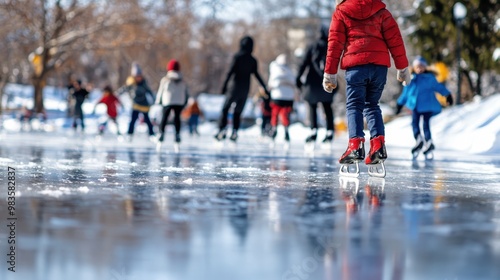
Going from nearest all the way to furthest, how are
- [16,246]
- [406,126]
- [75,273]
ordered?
1. [75,273]
2. [16,246]
3. [406,126]

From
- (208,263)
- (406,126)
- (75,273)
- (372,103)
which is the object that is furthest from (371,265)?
(406,126)

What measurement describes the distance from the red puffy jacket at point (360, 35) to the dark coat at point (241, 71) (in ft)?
24.9

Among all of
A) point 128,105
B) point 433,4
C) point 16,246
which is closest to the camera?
point 16,246

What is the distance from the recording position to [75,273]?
9.64 ft

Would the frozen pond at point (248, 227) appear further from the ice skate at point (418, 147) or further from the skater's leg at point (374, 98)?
the ice skate at point (418, 147)

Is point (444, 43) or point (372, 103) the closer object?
point (372, 103)

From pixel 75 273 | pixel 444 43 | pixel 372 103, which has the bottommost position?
pixel 75 273

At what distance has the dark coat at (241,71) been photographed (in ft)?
50.0

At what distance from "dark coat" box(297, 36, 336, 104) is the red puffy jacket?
6.45m

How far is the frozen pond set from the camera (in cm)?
308

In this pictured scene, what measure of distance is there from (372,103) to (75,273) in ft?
17.3

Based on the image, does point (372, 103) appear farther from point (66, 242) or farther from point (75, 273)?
point (75, 273)

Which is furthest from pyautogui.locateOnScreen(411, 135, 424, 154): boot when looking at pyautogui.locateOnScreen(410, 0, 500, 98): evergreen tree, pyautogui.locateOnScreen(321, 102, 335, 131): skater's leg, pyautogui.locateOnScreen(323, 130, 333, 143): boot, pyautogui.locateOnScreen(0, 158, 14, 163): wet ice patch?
pyautogui.locateOnScreen(410, 0, 500, 98): evergreen tree

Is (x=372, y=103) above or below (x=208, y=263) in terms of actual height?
above
